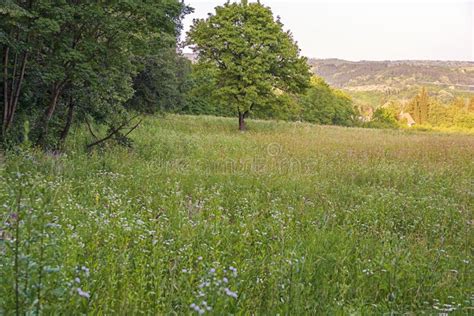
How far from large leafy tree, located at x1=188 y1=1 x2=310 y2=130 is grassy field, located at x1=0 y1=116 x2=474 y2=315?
54.6 ft

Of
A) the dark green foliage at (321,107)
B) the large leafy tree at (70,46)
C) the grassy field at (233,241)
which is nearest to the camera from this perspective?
the grassy field at (233,241)

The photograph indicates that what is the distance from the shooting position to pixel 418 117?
323 ft

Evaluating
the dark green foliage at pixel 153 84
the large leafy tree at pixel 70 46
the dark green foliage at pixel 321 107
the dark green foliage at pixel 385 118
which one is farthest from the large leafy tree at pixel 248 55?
the dark green foliage at pixel 385 118

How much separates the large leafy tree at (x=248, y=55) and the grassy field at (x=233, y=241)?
655 inches

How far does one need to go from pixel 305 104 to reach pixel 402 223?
Answer: 7096 centimetres

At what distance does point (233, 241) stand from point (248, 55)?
75.1 feet

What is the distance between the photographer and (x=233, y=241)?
173 inches

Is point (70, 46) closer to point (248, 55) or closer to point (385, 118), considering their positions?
point (248, 55)

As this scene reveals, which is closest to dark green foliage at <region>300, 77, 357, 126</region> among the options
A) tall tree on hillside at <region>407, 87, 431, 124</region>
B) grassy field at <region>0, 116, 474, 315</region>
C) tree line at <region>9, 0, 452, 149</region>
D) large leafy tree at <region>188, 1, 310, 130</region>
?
tall tree on hillside at <region>407, 87, 431, 124</region>

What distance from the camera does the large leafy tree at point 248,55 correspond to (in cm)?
2550

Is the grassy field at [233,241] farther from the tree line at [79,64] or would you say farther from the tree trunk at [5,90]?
the tree line at [79,64]

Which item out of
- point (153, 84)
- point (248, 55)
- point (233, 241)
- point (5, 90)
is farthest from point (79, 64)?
point (248, 55)

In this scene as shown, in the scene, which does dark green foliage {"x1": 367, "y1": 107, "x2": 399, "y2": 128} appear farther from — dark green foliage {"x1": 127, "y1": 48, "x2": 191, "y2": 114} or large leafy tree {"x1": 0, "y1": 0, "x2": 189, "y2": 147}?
large leafy tree {"x1": 0, "y1": 0, "x2": 189, "y2": 147}

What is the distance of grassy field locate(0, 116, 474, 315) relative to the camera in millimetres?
2478
